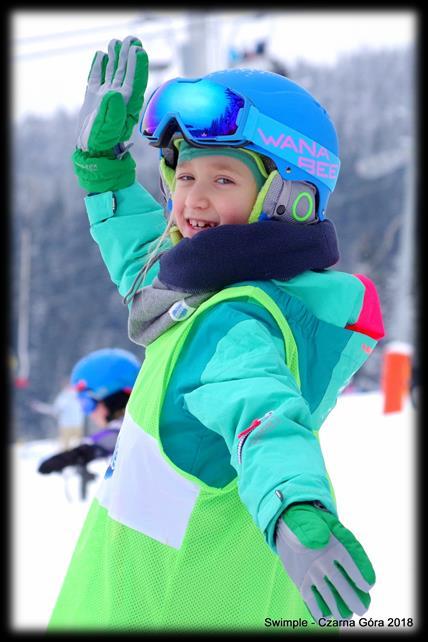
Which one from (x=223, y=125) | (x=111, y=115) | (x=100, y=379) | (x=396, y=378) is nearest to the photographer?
(x=223, y=125)

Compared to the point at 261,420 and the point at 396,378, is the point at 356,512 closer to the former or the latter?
the point at 261,420

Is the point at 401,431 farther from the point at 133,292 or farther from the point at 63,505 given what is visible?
the point at 133,292

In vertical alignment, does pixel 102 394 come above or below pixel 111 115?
below

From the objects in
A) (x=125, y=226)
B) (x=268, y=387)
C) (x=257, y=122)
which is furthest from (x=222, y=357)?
(x=125, y=226)

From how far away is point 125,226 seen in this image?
2.56 metres

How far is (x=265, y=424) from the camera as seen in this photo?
1.57 m

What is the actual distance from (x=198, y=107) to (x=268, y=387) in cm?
84

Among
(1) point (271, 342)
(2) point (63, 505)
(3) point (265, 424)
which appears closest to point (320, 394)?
(1) point (271, 342)

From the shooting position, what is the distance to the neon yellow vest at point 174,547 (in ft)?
6.31

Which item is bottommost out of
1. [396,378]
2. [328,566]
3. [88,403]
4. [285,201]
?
[396,378]

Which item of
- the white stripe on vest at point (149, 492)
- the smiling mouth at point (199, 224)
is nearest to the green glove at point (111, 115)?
the smiling mouth at point (199, 224)

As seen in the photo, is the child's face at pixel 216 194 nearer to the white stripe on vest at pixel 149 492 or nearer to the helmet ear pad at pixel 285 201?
the helmet ear pad at pixel 285 201

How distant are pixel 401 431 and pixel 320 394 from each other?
6569mm

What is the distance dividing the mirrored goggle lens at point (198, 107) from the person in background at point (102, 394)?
3111 millimetres
